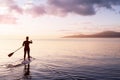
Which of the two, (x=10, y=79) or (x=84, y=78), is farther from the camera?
(x=84, y=78)

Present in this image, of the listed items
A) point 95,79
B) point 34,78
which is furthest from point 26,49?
point 95,79

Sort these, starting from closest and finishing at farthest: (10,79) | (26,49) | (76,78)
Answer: (10,79) → (76,78) → (26,49)

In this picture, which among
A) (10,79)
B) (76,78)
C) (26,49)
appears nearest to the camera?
(10,79)

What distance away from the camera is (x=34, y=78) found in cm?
1647

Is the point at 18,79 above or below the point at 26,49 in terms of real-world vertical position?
below

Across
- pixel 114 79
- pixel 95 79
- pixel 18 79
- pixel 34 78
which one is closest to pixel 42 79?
pixel 34 78

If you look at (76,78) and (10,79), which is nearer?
(10,79)

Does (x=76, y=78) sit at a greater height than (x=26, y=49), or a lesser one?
lesser

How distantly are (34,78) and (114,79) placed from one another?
671 cm

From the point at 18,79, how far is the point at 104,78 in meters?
7.19

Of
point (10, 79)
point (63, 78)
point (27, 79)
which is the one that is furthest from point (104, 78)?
point (10, 79)

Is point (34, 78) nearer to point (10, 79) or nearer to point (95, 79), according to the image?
point (10, 79)

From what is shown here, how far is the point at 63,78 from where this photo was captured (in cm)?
1638

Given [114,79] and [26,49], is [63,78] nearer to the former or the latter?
[114,79]
